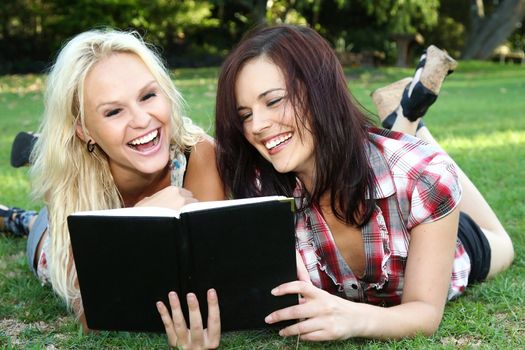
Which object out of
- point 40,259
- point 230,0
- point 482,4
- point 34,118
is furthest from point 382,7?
point 40,259

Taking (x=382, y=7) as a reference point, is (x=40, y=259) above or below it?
above

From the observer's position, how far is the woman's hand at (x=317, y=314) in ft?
7.43

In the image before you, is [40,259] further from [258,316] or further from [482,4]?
[482,4]

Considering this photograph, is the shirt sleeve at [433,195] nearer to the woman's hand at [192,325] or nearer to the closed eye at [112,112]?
the woman's hand at [192,325]

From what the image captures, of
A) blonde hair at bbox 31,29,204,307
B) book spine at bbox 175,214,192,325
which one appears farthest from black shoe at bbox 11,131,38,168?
book spine at bbox 175,214,192,325

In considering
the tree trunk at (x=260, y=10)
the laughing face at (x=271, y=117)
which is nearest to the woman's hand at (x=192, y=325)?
the laughing face at (x=271, y=117)

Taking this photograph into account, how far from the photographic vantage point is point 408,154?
2.55m

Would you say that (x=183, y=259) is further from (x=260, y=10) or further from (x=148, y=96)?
(x=260, y=10)

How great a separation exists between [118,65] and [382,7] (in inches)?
796

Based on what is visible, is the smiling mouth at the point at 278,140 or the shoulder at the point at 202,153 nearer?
the smiling mouth at the point at 278,140

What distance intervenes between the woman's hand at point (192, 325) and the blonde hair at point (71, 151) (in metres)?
0.70

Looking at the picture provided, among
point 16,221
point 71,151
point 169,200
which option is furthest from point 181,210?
point 16,221

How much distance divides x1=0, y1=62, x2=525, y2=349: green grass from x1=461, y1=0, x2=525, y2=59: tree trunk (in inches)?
626

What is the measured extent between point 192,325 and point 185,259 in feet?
0.74
